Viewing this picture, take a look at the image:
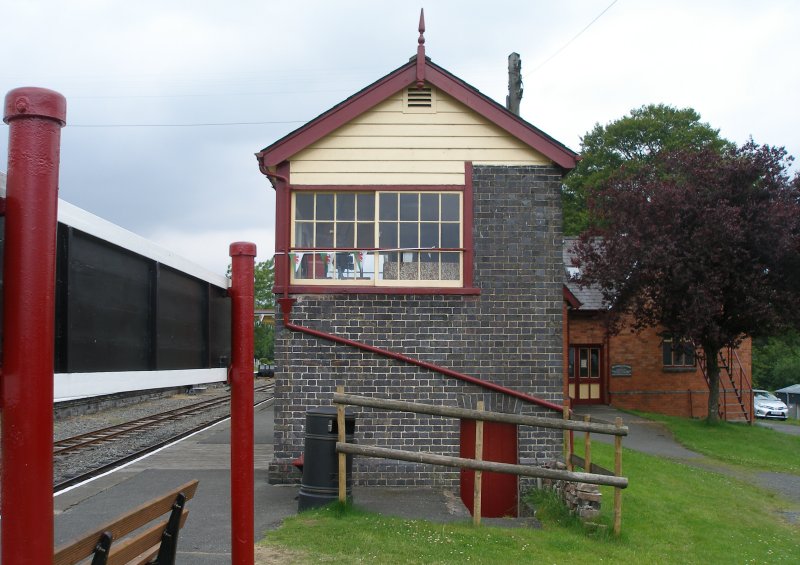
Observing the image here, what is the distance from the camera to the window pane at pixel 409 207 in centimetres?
1227

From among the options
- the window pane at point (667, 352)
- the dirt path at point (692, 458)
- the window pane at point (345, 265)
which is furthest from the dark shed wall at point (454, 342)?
the window pane at point (667, 352)

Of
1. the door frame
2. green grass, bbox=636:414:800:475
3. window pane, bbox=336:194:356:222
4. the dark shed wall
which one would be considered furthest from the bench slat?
the door frame

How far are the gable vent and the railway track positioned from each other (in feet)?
15.6

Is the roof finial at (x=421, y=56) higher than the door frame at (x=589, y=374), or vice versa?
the roof finial at (x=421, y=56)

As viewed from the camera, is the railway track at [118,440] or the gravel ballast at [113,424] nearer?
the railway track at [118,440]

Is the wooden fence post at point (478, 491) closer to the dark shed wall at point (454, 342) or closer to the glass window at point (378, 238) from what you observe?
the dark shed wall at point (454, 342)

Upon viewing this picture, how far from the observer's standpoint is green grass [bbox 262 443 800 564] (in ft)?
24.0

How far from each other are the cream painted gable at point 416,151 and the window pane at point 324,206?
0.21 m

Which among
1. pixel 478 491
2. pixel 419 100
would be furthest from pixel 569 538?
pixel 419 100

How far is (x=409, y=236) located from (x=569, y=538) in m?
5.34

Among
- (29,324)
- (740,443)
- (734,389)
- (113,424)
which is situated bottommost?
(740,443)

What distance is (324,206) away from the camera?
12344 mm

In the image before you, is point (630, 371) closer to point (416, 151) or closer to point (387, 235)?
point (387, 235)

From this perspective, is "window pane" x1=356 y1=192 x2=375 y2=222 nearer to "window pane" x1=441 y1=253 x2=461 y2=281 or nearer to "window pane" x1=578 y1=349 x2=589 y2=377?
"window pane" x1=441 y1=253 x2=461 y2=281
